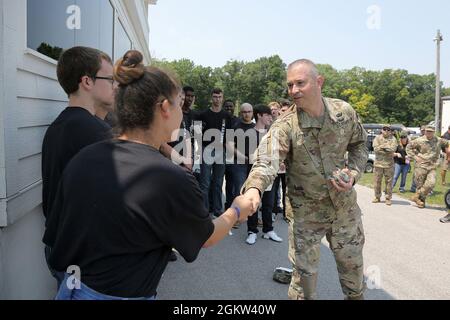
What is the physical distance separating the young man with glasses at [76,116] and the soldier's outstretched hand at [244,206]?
76 centimetres

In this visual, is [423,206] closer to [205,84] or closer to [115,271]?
[115,271]

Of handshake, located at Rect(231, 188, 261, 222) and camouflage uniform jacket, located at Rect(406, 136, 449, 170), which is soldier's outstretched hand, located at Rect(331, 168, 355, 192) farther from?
camouflage uniform jacket, located at Rect(406, 136, 449, 170)

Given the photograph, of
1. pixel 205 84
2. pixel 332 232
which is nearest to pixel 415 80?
pixel 205 84

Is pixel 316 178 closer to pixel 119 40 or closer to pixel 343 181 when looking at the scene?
pixel 343 181

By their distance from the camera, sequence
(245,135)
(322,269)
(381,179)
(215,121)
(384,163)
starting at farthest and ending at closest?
(384,163), (381,179), (215,121), (245,135), (322,269)

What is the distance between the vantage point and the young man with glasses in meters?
2.04

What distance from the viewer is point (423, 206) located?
976cm

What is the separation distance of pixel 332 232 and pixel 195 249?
72.7 inches

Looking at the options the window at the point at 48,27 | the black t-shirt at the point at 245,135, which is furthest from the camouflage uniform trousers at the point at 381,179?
the window at the point at 48,27

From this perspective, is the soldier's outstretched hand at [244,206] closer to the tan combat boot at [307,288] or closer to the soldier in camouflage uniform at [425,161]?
the tan combat boot at [307,288]

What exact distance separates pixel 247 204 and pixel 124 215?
2.85 feet

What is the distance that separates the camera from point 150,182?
1.38 meters

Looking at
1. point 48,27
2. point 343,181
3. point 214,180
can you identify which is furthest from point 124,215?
point 214,180

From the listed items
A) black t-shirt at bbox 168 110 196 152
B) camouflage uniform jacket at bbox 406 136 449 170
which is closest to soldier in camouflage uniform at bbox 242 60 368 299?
black t-shirt at bbox 168 110 196 152
